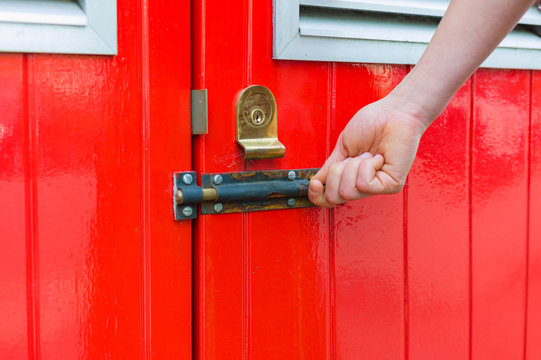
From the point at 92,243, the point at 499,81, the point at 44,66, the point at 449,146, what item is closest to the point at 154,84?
the point at 44,66

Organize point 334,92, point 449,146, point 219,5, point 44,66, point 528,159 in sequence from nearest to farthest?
1. point 44,66
2. point 219,5
3. point 334,92
4. point 449,146
5. point 528,159

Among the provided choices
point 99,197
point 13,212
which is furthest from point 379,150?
point 13,212

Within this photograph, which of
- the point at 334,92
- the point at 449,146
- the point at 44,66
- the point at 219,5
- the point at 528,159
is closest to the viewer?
the point at 44,66

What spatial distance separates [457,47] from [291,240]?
1.45 ft

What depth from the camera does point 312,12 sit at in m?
1.05

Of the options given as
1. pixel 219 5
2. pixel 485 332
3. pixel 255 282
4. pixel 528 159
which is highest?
pixel 219 5

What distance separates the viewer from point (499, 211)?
1.31 meters

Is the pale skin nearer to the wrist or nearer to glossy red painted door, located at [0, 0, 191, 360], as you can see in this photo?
the wrist

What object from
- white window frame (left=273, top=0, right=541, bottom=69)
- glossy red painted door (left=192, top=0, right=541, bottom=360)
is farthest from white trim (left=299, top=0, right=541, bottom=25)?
glossy red painted door (left=192, top=0, right=541, bottom=360)

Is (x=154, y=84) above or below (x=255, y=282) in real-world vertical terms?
above

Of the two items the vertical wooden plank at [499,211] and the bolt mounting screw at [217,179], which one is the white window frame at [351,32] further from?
the bolt mounting screw at [217,179]

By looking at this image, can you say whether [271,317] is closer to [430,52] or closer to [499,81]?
[430,52]

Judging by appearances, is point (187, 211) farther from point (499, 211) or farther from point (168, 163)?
point (499, 211)

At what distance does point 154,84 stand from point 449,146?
2.13 ft
